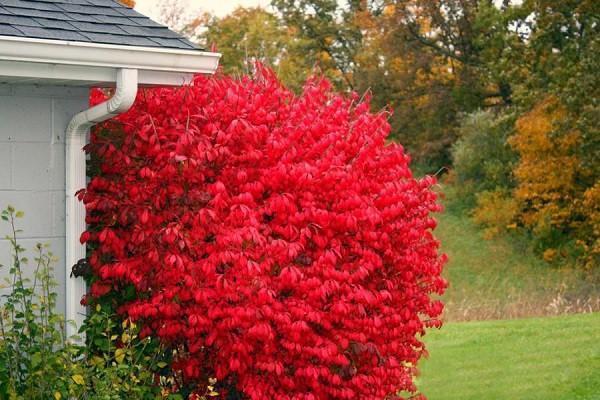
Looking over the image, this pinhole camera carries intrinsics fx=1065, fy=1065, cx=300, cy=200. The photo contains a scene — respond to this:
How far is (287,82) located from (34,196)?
32463mm

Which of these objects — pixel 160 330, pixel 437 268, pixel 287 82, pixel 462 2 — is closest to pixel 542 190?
pixel 462 2

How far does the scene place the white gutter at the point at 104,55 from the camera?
6289 millimetres

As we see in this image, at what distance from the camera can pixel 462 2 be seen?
118 ft

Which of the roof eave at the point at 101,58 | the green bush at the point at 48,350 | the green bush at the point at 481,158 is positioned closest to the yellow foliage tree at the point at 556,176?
the green bush at the point at 481,158

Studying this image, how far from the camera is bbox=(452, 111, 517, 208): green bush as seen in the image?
104 ft

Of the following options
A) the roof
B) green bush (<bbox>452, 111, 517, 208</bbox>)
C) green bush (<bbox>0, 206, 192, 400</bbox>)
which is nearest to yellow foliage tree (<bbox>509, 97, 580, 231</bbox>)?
green bush (<bbox>452, 111, 517, 208</bbox>)

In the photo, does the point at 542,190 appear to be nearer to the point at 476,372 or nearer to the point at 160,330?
the point at 476,372

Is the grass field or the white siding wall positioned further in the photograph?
the grass field

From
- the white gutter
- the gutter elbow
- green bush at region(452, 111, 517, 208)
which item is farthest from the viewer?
green bush at region(452, 111, 517, 208)

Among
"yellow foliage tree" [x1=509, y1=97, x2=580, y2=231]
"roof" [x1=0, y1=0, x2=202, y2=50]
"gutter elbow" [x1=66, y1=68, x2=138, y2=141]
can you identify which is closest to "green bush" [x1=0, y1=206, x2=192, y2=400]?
"gutter elbow" [x1=66, y1=68, x2=138, y2=141]

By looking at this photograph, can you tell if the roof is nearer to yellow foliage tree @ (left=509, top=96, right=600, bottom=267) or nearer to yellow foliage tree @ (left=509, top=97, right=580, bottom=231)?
yellow foliage tree @ (left=509, top=96, right=600, bottom=267)

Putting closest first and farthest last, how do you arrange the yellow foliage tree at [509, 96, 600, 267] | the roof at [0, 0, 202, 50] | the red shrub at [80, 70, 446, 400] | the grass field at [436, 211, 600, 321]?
the roof at [0, 0, 202, 50] < the red shrub at [80, 70, 446, 400] < the grass field at [436, 211, 600, 321] < the yellow foliage tree at [509, 96, 600, 267]

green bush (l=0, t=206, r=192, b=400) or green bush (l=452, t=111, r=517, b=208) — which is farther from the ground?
green bush (l=0, t=206, r=192, b=400)

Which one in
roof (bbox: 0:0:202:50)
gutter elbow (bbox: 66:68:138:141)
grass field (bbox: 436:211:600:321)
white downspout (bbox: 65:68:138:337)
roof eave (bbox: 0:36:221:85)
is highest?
roof (bbox: 0:0:202:50)
